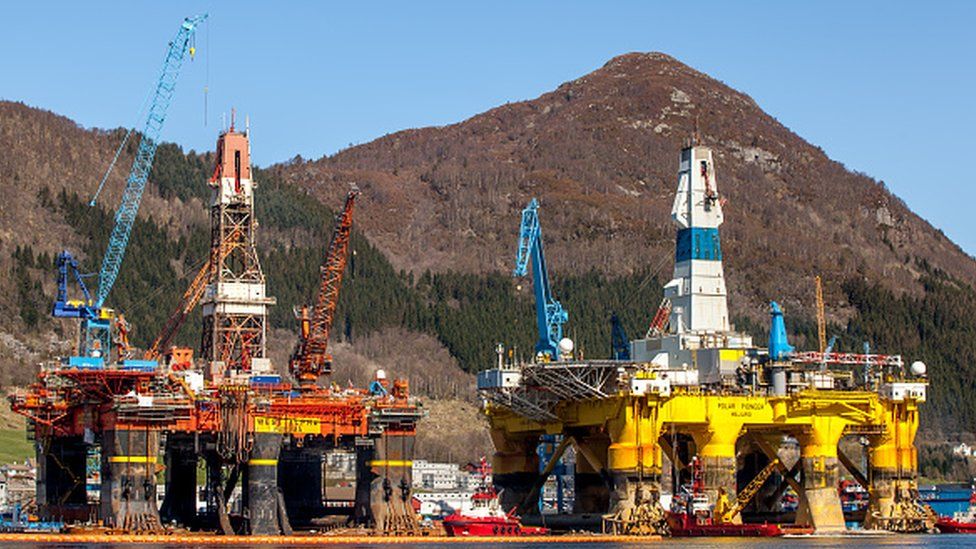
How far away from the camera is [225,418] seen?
11050 centimetres

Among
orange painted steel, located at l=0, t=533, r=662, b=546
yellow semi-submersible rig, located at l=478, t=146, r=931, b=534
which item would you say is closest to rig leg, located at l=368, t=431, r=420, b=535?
orange painted steel, located at l=0, t=533, r=662, b=546

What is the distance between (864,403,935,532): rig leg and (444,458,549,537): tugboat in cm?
2234

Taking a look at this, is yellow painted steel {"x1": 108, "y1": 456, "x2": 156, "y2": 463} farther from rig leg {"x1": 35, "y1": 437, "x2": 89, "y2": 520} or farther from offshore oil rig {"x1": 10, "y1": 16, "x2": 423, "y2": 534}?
rig leg {"x1": 35, "y1": 437, "x2": 89, "y2": 520}

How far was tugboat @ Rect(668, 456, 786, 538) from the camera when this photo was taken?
11656cm

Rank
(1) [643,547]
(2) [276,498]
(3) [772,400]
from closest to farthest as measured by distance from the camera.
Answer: (1) [643,547], (2) [276,498], (3) [772,400]

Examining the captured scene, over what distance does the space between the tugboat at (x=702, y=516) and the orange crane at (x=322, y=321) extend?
2649 centimetres

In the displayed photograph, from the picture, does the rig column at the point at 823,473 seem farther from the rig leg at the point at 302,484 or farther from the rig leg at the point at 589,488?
the rig leg at the point at 302,484

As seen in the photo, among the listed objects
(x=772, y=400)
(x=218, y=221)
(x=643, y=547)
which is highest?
(x=218, y=221)

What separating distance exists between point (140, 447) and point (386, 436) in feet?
51.5

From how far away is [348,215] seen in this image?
446 ft

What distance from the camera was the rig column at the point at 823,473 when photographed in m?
122

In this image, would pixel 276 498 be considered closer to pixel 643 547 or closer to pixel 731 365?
pixel 643 547

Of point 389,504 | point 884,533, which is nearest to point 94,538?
point 389,504

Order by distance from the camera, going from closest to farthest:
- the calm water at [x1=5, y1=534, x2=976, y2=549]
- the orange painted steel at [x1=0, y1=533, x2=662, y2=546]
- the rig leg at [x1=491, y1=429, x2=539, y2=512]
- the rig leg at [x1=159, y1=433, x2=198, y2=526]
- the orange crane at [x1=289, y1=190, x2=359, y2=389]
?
the calm water at [x1=5, y1=534, x2=976, y2=549] → the orange painted steel at [x1=0, y1=533, x2=662, y2=546] → the rig leg at [x1=159, y1=433, x2=198, y2=526] → the orange crane at [x1=289, y1=190, x2=359, y2=389] → the rig leg at [x1=491, y1=429, x2=539, y2=512]
